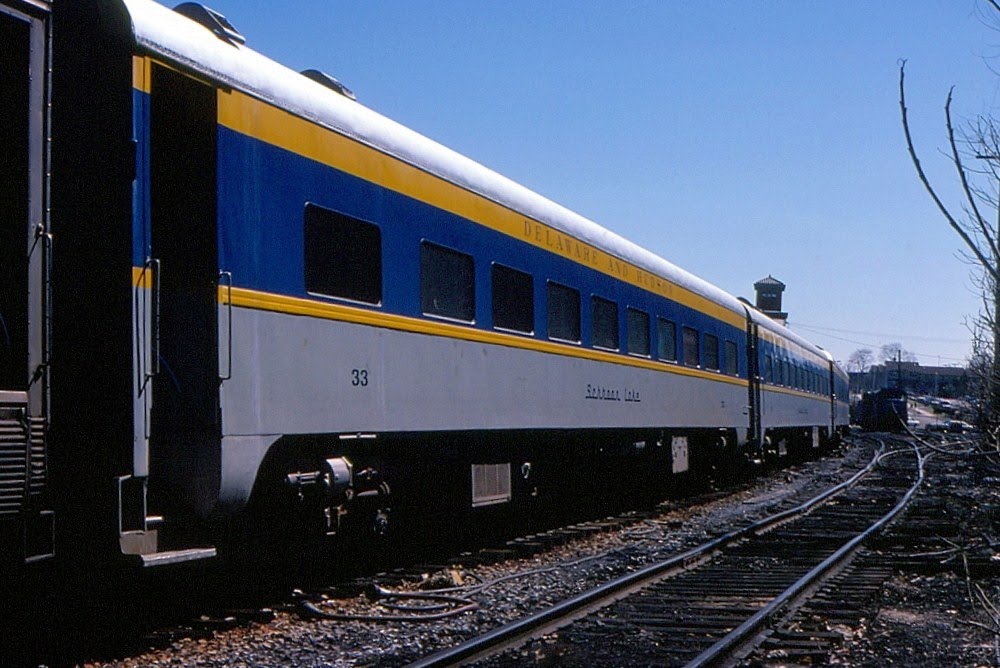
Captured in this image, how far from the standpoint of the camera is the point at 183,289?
284 inches

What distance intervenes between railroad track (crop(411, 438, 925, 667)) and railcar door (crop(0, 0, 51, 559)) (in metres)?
2.32

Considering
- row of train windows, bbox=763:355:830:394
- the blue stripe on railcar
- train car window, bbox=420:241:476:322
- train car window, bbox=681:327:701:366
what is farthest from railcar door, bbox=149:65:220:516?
row of train windows, bbox=763:355:830:394

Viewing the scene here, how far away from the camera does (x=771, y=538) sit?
44.7 feet

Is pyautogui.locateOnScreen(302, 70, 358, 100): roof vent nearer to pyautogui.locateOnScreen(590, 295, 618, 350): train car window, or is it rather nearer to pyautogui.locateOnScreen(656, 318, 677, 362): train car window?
pyautogui.locateOnScreen(590, 295, 618, 350): train car window

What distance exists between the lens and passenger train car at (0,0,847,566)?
6.18m

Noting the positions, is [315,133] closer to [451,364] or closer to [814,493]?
[451,364]

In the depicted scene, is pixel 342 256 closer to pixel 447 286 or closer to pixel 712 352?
pixel 447 286

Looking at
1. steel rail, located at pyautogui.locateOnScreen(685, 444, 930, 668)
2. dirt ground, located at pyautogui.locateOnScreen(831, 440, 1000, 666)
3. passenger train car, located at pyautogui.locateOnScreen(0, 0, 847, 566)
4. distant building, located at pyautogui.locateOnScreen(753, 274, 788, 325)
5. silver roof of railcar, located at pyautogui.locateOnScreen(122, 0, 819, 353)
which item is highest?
distant building, located at pyautogui.locateOnScreen(753, 274, 788, 325)

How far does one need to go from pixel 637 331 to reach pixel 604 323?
4.97 feet

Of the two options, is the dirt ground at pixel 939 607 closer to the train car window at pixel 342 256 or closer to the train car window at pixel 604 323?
the train car window at pixel 604 323

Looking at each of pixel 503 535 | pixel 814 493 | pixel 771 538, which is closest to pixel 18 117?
pixel 503 535

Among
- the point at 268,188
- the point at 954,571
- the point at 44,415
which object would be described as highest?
→ the point at 268,188

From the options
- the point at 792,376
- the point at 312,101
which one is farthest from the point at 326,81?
the point at 792,376

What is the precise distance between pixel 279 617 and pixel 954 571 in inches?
240
